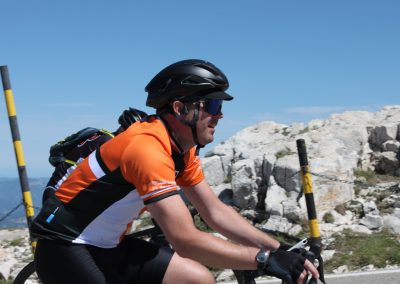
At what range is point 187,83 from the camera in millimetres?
2719

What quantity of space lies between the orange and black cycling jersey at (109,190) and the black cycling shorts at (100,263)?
0.06 m

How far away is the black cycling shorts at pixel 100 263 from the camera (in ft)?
8.79

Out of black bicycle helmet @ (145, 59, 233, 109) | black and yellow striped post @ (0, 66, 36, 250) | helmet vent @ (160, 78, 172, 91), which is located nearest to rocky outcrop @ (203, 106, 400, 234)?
black and yellow striped post @ (0, 66, 36, 250)

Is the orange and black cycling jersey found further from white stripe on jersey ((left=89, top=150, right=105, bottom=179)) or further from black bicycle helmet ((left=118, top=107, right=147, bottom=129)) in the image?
black bicycle helmet ((left=118, top=107, right=147, bottom=129))

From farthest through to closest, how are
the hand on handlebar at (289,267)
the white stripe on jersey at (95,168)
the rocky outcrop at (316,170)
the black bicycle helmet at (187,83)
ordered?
the rocky outcrop at (316,170) < the black bicycle helmet at (187,83) < the white stripe on jersey at (95,168) < the hand on handlebar at (289,267)

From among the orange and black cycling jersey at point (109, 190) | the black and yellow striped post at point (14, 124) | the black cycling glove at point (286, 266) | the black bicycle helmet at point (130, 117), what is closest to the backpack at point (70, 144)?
the black bicycle helmet at point (130, 117)

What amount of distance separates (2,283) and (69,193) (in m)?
4.40

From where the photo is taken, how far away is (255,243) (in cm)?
309

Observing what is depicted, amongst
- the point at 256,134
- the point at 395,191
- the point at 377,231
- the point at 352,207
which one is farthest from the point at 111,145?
the point at 256,134

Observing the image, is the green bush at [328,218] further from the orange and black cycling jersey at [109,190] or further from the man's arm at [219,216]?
the orange and black cycling jersey at [109,190]

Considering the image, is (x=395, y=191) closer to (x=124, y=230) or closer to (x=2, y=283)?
(x=2, y=283)

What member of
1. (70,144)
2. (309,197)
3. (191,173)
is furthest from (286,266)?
(309,197)

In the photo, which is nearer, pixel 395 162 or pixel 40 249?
pixel 40 249

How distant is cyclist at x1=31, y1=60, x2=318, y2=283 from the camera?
238cm
